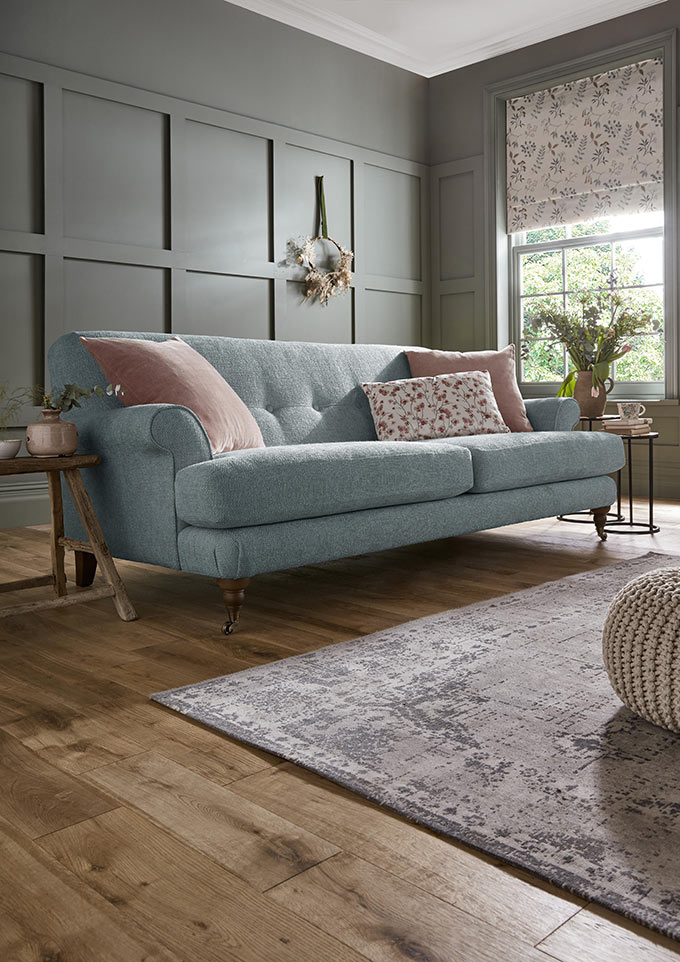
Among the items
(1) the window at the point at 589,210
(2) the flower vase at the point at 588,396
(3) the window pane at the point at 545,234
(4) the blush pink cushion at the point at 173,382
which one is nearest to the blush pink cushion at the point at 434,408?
(2) the flower vase at the point at 588,396

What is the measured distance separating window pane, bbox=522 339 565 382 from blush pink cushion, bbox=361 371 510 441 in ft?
7.67

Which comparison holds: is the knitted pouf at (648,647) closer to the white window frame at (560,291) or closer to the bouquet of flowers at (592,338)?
the bouquet of flowers at (592,338)

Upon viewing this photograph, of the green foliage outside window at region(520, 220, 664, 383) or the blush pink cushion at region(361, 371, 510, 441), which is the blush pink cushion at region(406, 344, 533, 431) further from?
the green foliage outside window at region(520, 220, 664, 383)

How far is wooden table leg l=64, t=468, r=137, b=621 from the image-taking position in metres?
2.61

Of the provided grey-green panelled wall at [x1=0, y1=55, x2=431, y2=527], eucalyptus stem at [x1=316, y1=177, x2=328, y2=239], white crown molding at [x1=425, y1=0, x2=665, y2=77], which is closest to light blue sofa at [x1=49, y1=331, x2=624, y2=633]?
grey-green panelled wall at [x1=0, y1=55, x2=431, y2=527]

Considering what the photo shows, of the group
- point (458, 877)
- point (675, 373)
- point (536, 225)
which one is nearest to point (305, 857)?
point (458, 877)

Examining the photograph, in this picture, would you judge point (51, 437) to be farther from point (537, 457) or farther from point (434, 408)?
point (537, 457)

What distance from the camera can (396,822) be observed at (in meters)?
1.35

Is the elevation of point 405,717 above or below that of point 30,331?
below

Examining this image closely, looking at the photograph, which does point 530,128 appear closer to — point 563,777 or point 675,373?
point 675,373

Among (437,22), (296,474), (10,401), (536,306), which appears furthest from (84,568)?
(437,22)

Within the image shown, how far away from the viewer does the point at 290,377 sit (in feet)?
11.4

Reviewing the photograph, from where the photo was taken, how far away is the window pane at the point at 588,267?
5809 millimetres

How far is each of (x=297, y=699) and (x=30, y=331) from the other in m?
3.22
